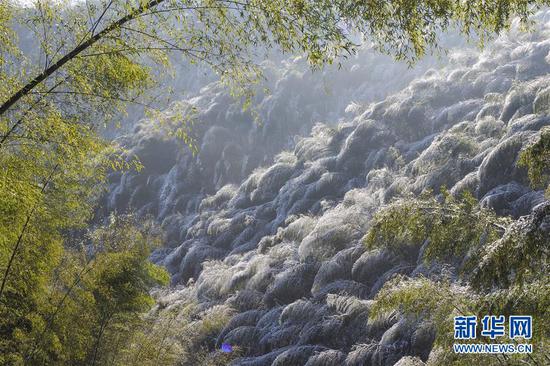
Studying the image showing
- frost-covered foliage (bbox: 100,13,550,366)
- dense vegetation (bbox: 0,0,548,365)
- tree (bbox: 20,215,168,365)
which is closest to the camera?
dense vegetation (bbox: 0,0,548,365)

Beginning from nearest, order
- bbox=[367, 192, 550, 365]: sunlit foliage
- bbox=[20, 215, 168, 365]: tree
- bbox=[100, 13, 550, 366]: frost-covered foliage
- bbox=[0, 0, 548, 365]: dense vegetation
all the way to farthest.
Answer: bbox=[367, 192, 550, 365]: sunlit foliage → bbox=[0, 0, 548, 365]: dense vegetation → bbox=[20, 215, 168, 365]: tree → bbox=[100, 13, 550, 366]: frost-covered foliage

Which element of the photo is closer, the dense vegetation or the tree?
the dense vegetation

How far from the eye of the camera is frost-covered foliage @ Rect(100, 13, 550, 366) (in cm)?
820

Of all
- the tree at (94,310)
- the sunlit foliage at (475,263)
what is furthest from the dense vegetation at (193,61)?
the tree at (94,310)

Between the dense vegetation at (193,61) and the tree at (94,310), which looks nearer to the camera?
the dense vegetation at (193,61)

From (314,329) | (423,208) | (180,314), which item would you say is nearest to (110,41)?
(423,208)

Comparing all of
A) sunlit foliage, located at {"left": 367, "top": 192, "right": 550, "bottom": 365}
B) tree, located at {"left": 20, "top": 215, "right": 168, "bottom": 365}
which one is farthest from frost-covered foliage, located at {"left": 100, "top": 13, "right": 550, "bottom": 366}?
tree, located at {"left": 20, "top": 215, "right": 168, "bottom": 365}

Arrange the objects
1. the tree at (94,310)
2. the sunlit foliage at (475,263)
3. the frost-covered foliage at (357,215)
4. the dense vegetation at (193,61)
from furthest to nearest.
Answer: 1. the frost-covered foliage at (357,215)
2. the tree at (94,310)
3. the dense vegetation at (193,61)
4. the sunlit foliage at (475,263)

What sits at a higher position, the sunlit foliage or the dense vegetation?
the dense vegetation

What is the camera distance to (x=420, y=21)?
3818 mm

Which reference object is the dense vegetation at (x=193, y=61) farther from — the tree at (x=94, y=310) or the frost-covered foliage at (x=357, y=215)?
the tree at (x=94, y=310)

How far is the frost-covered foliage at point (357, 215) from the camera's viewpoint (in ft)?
26.9

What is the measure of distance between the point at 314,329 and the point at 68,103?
8667 millimetres

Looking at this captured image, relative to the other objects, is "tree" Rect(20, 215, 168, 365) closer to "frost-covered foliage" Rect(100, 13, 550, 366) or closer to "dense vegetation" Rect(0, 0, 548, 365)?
"frost-covered foliage" Rect(100, 13, 550, 366)
